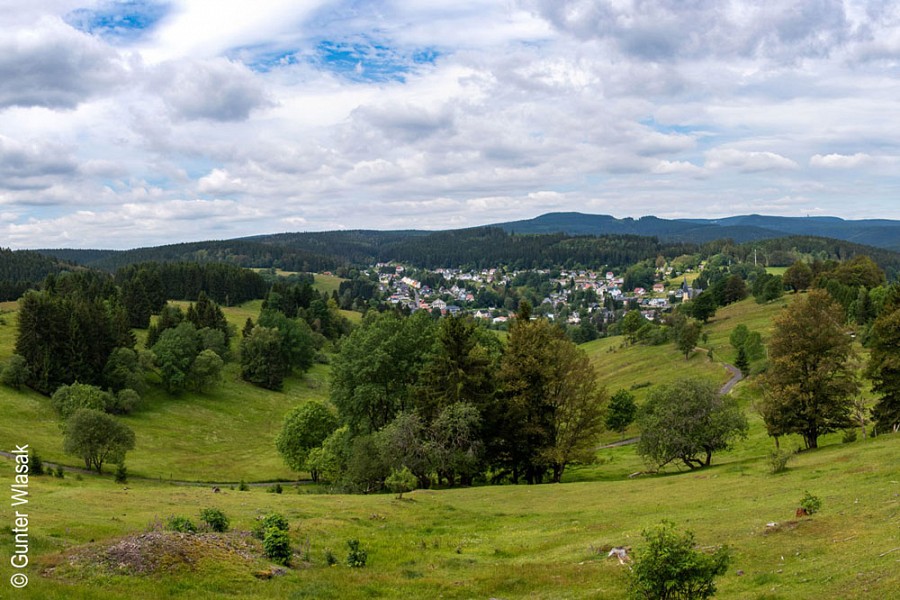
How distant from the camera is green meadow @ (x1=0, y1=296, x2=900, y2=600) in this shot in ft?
58.0

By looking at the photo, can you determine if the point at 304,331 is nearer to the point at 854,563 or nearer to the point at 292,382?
the point at 292,382

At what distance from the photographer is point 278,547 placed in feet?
71.4

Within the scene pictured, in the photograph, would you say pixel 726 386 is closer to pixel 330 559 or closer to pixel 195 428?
pixel 195 428

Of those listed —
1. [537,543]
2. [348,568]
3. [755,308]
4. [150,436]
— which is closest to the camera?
[348,568]

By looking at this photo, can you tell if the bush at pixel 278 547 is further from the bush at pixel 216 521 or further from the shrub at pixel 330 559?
the bush at pixel 216 521

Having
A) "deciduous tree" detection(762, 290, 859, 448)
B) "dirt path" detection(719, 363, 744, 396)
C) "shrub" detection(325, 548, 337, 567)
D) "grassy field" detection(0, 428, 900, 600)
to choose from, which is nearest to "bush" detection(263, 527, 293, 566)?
"grassy field" detection(0, 428, 900, 600)

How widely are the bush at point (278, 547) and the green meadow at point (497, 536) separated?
44 cm

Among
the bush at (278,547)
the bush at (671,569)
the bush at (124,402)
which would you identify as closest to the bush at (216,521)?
the bush at (278,547)

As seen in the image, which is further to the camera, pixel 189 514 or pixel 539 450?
pixel 539 450

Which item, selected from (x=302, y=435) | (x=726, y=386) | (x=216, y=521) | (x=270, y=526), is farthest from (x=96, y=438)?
(x=726, y=386)

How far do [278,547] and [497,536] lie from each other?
34.5 ft

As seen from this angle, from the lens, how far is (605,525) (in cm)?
2764

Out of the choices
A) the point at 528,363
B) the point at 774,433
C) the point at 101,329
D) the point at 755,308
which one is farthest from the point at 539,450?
the point at 755,308

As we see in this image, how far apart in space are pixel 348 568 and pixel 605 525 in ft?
39.7
